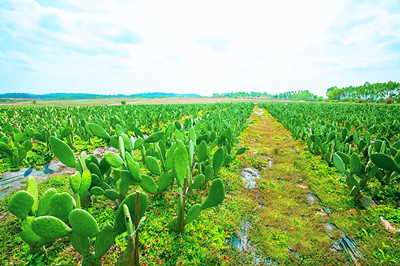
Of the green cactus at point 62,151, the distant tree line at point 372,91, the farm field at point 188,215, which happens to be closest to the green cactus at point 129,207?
the farm field at point 188,215

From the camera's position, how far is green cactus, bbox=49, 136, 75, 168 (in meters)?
1.66

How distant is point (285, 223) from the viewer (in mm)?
1956

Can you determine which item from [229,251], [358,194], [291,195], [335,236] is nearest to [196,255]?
[229,251]

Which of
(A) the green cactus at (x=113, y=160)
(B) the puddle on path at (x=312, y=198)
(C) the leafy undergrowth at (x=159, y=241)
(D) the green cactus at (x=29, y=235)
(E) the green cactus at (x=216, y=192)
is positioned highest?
(A) the green cactus at (x=113, y=160)

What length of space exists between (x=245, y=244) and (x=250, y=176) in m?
1.64

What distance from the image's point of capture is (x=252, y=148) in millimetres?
5051

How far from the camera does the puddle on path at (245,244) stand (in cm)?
149

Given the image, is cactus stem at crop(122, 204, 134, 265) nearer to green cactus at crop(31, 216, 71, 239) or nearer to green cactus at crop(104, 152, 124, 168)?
green cactus at crop(31, 216, 71, 239)

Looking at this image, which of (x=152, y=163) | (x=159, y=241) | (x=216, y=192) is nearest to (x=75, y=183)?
(x=152, y=163)

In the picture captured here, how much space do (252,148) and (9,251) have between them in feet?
15.5

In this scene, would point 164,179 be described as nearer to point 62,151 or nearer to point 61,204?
point 61,204

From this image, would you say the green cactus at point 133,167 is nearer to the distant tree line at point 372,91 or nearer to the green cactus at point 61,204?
the green cactus at point 61,204

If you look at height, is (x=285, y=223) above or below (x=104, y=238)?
below

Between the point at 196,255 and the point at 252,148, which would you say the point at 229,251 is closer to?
the point at 196,255
